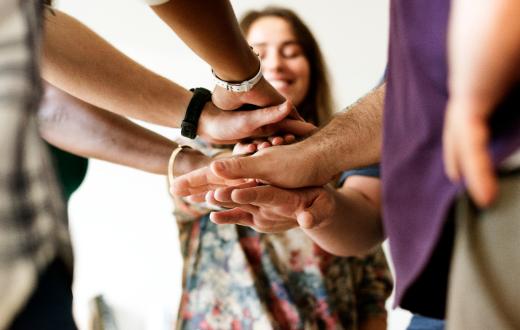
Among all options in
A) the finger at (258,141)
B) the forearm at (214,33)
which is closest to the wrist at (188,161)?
the finger at (258,141)

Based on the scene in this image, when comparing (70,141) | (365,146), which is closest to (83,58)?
(70,141)

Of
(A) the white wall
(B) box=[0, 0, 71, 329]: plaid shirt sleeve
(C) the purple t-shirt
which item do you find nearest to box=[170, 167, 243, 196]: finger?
(C) the purple t-shirt

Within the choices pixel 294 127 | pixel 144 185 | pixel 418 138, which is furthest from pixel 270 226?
pixel 144 185

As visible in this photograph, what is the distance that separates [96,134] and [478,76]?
865 millimetres

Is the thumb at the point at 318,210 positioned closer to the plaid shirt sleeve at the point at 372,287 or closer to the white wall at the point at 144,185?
the plaid shirt sleeve at the point at 372,287

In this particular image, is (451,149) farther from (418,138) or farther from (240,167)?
(240,167)

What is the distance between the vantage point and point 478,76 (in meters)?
0.30

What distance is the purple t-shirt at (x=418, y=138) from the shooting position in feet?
1.17

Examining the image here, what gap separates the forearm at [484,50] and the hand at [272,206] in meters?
0.46

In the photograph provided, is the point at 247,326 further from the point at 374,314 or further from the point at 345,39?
the point at 345,39

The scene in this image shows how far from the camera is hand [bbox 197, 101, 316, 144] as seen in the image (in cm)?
90

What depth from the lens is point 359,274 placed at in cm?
130

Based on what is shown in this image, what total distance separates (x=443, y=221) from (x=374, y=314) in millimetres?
1003

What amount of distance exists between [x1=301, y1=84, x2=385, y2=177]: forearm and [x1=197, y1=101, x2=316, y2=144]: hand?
0.07 metres
